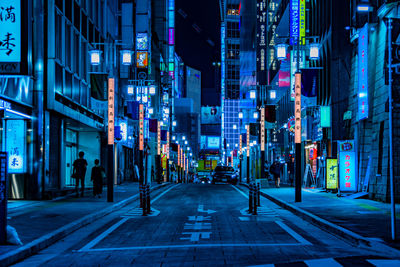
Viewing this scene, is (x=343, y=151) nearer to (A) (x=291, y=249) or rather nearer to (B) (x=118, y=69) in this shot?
(A) (x=291, y=249)

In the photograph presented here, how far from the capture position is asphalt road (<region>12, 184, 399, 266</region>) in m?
8.88

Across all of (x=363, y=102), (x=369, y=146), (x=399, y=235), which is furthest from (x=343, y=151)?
(x=399, y=235)

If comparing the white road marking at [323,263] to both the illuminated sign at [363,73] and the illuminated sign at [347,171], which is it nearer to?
the illuminated sign at [363,73]

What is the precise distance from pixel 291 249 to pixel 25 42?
8.26m

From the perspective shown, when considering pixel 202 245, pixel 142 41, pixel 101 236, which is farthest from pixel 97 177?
pixel 142 41

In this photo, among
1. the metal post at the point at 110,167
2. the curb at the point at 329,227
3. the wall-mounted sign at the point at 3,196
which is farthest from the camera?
the metal post at the point at 110,167

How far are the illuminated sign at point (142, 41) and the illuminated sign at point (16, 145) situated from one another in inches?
1098

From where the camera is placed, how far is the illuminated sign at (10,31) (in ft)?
43.6

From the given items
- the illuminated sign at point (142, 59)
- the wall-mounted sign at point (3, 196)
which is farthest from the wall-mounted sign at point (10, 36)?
the illuminated sign at point (142, 59)

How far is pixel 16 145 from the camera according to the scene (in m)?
21.2

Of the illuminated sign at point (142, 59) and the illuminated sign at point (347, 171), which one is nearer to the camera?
the illuminated sign at point (347, 171)

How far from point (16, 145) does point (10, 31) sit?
333 inches

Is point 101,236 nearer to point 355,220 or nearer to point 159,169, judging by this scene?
point 355,220

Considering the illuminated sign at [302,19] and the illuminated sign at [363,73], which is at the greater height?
the illuminated sign at [302,19]
